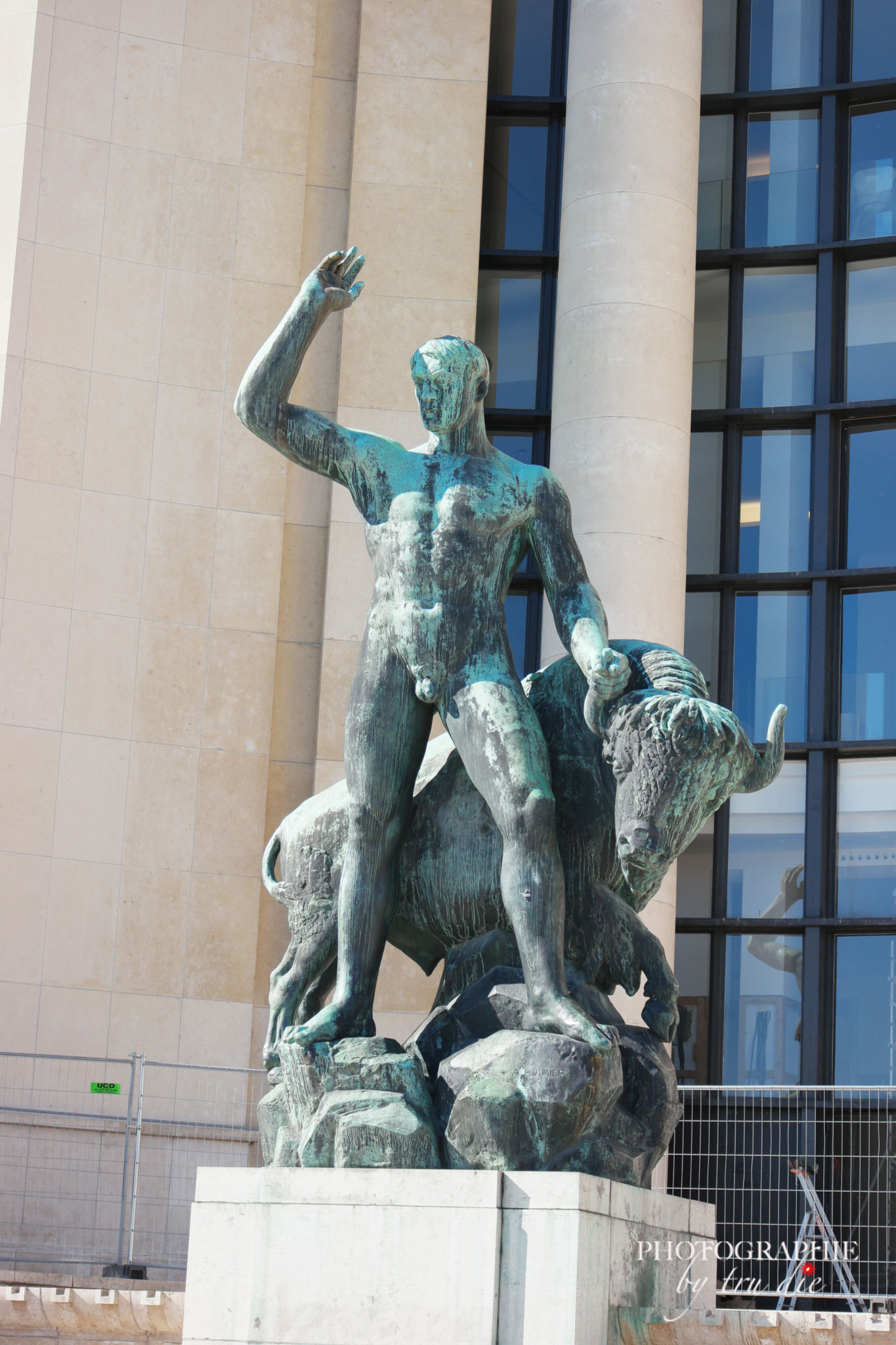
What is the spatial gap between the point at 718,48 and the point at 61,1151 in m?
13.7

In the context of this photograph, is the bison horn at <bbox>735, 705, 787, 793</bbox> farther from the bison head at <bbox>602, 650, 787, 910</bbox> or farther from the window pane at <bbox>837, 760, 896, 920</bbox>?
the window pane at <bbox>837, 760, 896, 920</bbox>

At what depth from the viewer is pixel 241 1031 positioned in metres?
14.8

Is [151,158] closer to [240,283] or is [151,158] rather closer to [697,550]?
[240,283]

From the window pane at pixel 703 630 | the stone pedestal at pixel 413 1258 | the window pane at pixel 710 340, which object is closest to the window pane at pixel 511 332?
the window pane at pixel 710 340

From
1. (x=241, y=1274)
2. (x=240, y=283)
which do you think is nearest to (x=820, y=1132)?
(x=240, y=283)

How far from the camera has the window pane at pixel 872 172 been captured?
17.9 metres

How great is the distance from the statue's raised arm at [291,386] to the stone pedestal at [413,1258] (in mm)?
2618

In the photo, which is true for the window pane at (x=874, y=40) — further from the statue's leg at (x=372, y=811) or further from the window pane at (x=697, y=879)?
the statue's leg at (x=372, y=811)

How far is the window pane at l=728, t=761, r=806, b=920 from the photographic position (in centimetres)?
1642

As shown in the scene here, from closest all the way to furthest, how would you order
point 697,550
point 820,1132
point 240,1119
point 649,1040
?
point 649,1040, point 240,1119, point 820,1132, point 697,550

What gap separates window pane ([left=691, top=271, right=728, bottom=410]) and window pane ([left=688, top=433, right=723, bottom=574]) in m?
0.43

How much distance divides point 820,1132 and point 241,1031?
216 inches

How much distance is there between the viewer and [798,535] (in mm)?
17469

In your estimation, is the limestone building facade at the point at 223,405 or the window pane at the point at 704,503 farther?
the window pane at the point at 704,503
